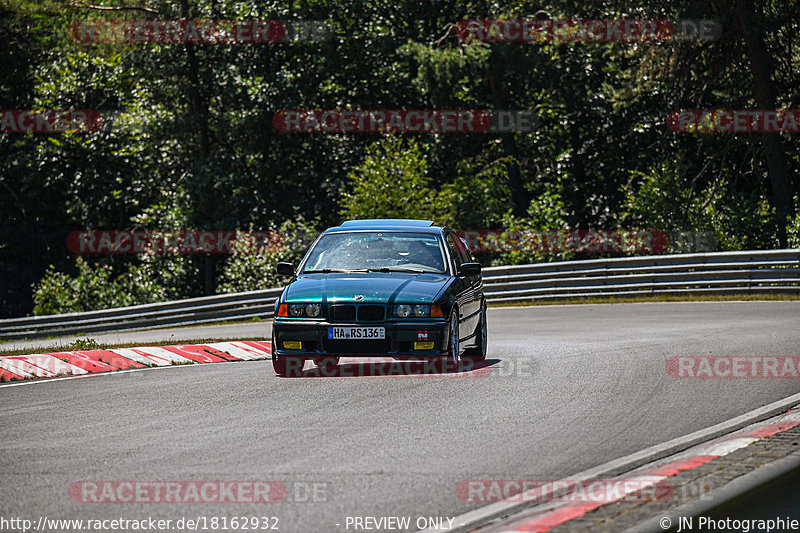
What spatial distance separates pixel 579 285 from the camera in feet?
85.0

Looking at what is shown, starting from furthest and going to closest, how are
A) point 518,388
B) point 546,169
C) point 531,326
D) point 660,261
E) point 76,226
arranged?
point 76,226 → point 546,169 → point 660,261 → point 531,326 → point 518,388

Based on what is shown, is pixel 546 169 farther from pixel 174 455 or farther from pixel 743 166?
pixel 174 455

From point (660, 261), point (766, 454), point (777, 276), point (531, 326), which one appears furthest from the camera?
point (660, 261)

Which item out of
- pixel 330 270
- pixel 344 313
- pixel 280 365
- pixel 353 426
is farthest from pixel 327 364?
pixel 353 426

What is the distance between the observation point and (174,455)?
725cm

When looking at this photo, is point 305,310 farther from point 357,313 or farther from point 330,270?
point 330,270

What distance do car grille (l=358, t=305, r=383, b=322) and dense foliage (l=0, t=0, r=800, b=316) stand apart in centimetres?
1898

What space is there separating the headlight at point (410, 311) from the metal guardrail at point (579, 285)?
565 inches

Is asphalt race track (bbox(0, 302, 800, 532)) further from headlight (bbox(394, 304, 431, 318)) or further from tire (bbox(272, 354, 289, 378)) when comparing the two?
headlight (bbox(394, 304, 431, 318))

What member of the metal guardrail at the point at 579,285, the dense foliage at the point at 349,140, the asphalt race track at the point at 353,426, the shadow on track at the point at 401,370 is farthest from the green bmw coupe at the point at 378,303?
the dense foliage at the point at 349,140

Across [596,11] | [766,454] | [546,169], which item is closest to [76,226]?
[546,169]

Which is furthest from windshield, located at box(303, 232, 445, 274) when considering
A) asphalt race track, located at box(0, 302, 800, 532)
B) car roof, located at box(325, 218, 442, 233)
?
asphalt race track, located at box(0, 302, 800, 532)

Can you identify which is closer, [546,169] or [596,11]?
[596,11]

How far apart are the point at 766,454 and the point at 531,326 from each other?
11825 mm
